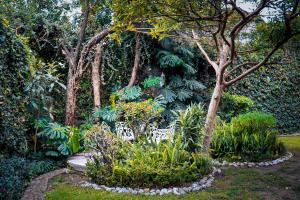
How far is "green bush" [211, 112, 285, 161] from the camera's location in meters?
6.14

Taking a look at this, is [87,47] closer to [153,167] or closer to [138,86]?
[138,86]

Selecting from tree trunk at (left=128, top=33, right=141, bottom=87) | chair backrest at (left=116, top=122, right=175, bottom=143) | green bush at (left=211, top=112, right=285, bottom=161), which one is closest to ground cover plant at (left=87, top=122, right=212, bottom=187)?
chair backrest at (left=116, top=122, right=175, bottom=143)

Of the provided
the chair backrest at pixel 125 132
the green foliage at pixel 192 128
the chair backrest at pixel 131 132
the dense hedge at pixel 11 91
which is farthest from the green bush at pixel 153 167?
the chair backrest at pixel 125 132

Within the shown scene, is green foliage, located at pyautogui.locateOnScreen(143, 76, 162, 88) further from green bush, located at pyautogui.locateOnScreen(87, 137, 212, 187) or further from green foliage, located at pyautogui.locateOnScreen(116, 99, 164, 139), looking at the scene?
green bush, located at pyautogui.locateOnScreen(87, 137, 212, 187)

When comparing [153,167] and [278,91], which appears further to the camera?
[278,91]

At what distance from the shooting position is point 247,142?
6199mm

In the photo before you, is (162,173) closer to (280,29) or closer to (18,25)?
(280,29)

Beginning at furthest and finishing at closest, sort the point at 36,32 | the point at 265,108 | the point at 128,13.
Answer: the point at 265,108 → the point at 36,32 → the point at 128,13

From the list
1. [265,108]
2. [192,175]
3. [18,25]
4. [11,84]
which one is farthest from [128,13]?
[265,108]

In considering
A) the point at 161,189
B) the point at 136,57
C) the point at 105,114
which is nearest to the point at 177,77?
the point at 136,57

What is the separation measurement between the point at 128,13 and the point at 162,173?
241 cm

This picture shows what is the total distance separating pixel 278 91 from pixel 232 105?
293 centimetres

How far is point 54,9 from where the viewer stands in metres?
7.56

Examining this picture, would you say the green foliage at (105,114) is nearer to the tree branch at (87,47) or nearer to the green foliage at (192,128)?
the tree branch at (87,47)
